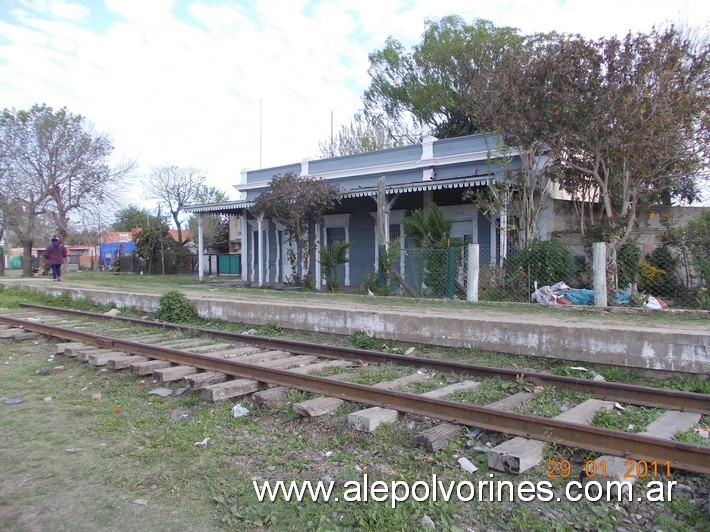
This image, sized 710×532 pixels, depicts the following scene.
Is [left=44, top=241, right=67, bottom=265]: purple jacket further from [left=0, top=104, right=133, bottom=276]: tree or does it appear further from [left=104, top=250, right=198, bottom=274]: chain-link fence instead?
[left=104, top=250, right=198, bottom=274]: chain-link fence

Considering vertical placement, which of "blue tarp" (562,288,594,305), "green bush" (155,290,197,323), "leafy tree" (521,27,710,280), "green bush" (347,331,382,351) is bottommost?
"green bush" (347,331,382,351)

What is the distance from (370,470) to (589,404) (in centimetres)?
244

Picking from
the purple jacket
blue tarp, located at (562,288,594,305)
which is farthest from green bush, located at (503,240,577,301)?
the purple jacket

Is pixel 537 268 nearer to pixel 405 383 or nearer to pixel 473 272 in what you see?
pixel 473 272

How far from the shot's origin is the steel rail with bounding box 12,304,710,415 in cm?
544

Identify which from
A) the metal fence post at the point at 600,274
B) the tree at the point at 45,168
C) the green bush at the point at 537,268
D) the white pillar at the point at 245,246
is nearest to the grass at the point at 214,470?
the metal fence post at the point at 600,274

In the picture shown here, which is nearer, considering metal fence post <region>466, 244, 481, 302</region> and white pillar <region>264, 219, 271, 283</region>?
metal fence post <region>466, 244, 481, 302</region>

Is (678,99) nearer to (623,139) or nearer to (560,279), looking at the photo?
(623,139)

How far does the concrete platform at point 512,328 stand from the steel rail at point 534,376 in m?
1.20

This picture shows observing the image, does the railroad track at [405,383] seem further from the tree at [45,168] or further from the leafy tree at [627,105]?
the tree at [45,168]

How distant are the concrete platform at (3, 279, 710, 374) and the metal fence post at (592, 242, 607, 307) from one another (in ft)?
1.99

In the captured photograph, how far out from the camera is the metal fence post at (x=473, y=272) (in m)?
11.4

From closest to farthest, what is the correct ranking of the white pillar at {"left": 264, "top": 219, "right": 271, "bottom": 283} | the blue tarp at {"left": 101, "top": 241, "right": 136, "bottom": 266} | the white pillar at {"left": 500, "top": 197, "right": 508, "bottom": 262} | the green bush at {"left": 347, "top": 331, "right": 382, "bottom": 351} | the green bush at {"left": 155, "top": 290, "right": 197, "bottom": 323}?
the green bush at {"left": 347, "top": 331, "right": 382, "bottom": 351} → the green bush at {"left": 155, "top": 290, "right": 197, "bottom": 323} → the white pillar at {"left": 500, "top": 197, "right": 508, "bottom": 262} → the white pillar at {"left": 264, "top": 219, "right": 271, "bottom": 283} → the blue tarp at {"left": 101, "top": 241, "right": 136, "bottom": 266}

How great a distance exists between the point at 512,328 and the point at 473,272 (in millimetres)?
3644
